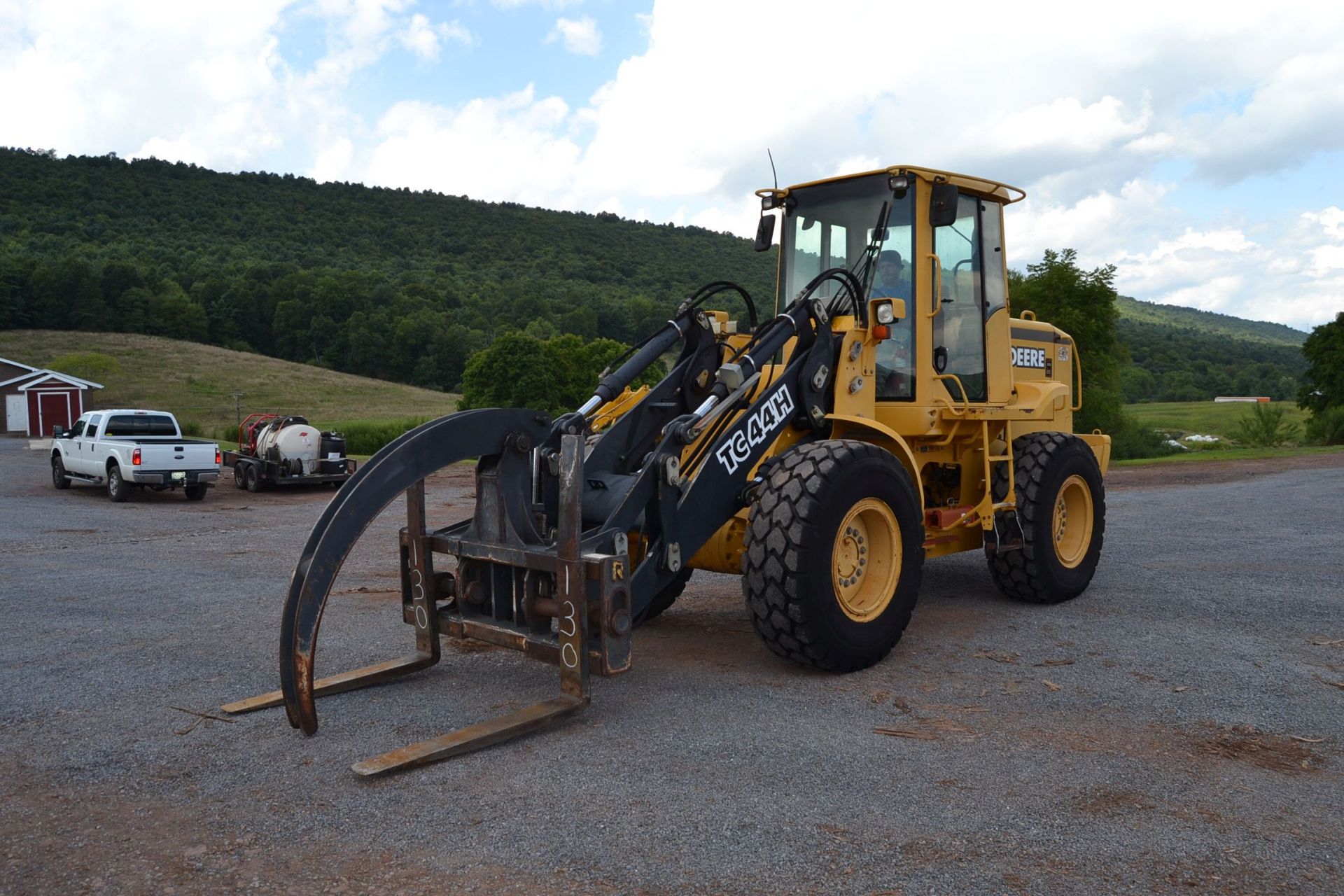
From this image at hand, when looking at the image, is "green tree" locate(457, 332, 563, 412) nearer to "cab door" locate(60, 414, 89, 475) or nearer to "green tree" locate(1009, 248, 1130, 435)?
"green tree" locate(1009, 248, 1130, 435)

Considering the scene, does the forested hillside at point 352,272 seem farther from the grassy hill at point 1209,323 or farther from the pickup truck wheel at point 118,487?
the pickup truck wheel at point 118,487

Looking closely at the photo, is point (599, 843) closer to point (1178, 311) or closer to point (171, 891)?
point (171, 891)

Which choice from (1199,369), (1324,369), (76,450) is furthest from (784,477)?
(1199,369)

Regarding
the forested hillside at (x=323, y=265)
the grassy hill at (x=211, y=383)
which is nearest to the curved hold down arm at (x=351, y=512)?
the grassy hill at (x=211, y=383)

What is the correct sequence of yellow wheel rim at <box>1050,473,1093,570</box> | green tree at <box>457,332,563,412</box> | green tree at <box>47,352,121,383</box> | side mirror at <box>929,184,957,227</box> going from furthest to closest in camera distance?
green tree at <box>47,352,121,383</box> < green tree at <box>457,332,563,412</box> < yellow wheel rim at <box>1050,473,1093,570</box> < side mirror at <box>929,184,957,227</box>

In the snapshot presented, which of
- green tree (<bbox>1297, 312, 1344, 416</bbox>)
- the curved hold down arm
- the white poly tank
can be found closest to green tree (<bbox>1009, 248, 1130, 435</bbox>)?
green tree (<bbox>1297, 312, 1344, 416</bbox>)

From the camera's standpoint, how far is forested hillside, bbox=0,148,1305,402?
82812 millimetres

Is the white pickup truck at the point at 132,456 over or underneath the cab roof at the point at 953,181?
underneath

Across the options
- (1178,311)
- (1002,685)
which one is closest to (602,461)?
(1002,685)

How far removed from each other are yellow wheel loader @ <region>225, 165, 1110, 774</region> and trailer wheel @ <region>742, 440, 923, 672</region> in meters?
0.01

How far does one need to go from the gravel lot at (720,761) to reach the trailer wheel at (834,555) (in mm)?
273

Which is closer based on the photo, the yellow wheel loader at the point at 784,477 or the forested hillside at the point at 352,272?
the yellow wheel loader at the point at 784,477

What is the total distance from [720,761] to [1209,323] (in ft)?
616

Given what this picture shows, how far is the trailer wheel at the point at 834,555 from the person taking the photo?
5520 millimetres
